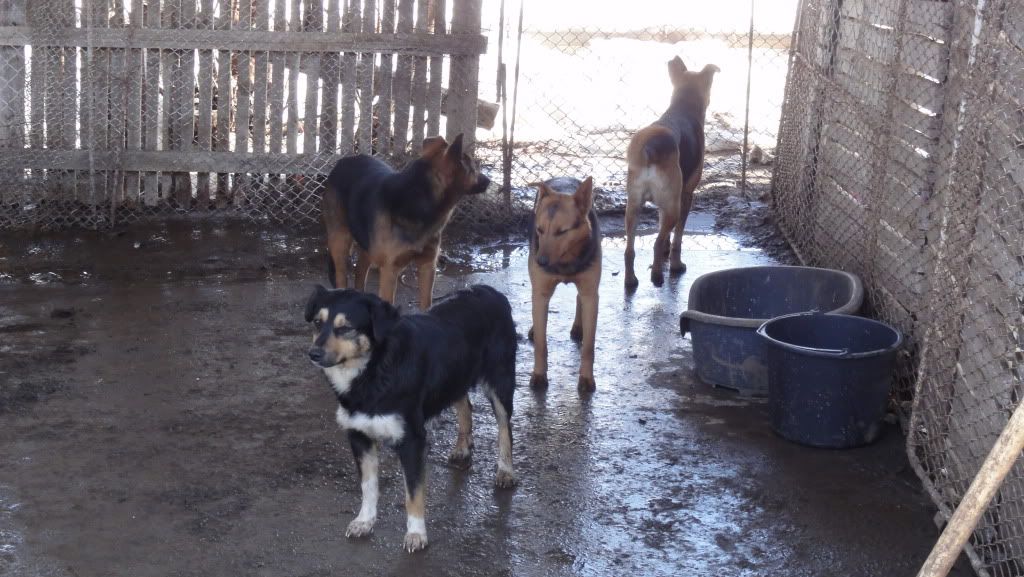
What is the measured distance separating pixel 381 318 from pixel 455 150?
2764 mm

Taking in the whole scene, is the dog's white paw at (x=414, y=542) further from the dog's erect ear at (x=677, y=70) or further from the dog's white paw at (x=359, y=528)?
the dog's erect ear at (x=677, y=70)

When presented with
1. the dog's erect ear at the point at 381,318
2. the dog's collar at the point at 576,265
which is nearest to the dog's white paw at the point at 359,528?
the dog's erect ear at the point at 381,318

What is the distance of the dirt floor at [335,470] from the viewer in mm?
4410

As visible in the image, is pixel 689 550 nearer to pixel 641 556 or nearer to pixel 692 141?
pixel 641 556

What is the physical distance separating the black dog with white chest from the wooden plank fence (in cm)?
510

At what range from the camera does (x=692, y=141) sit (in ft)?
29.2

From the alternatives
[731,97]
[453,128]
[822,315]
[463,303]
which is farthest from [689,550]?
[731,97]

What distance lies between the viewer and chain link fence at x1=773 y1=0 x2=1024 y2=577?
4.40 meters

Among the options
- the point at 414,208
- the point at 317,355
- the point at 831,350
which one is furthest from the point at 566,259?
the point at 317,355

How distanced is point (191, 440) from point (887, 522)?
131 inches

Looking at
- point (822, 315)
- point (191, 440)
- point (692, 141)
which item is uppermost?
point (692, 141)

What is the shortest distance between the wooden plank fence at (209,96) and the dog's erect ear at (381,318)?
18.2 feet

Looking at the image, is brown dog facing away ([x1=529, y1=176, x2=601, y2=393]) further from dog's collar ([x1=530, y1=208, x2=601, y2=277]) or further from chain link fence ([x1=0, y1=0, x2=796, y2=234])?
chain link fence ([x1=0, y1=0, x2=796, y2=234])

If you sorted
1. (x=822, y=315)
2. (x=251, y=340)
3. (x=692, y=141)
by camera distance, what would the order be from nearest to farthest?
(x=822, y=315), (x=251, y=340), (x=692, y=141)
